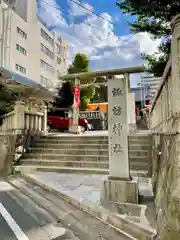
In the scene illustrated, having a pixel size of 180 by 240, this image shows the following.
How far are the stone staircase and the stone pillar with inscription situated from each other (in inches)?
99.9

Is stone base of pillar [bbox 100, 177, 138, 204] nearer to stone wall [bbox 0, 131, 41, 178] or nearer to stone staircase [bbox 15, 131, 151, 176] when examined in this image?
stone staircase [bbox 15, 131, 151, 176]

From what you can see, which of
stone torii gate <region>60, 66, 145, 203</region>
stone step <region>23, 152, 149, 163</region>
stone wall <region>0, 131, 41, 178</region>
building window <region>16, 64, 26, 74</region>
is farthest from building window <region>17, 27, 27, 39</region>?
stone torii gate <region>60, 66, 145, 203</region>

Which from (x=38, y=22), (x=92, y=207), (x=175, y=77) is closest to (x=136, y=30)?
(x=175, y=77)

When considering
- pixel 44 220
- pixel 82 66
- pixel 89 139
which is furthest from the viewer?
pixel 82 66

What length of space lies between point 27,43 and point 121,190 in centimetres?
2353

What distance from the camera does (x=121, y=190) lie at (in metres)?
4.07

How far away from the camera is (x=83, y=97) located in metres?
23.9

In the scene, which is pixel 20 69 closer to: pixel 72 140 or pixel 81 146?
pixel 72 140

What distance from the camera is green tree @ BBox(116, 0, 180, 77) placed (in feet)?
20.1

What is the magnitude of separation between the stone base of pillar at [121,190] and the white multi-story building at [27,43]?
15.8 meters

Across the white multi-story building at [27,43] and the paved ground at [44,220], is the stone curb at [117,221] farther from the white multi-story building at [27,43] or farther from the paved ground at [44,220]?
the white multi-story building at [27,43]

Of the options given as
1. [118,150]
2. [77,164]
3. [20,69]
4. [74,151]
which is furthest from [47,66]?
[118,150]

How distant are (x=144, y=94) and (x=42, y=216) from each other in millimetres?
30370

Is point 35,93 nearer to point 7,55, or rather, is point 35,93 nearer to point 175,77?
point 7,55
